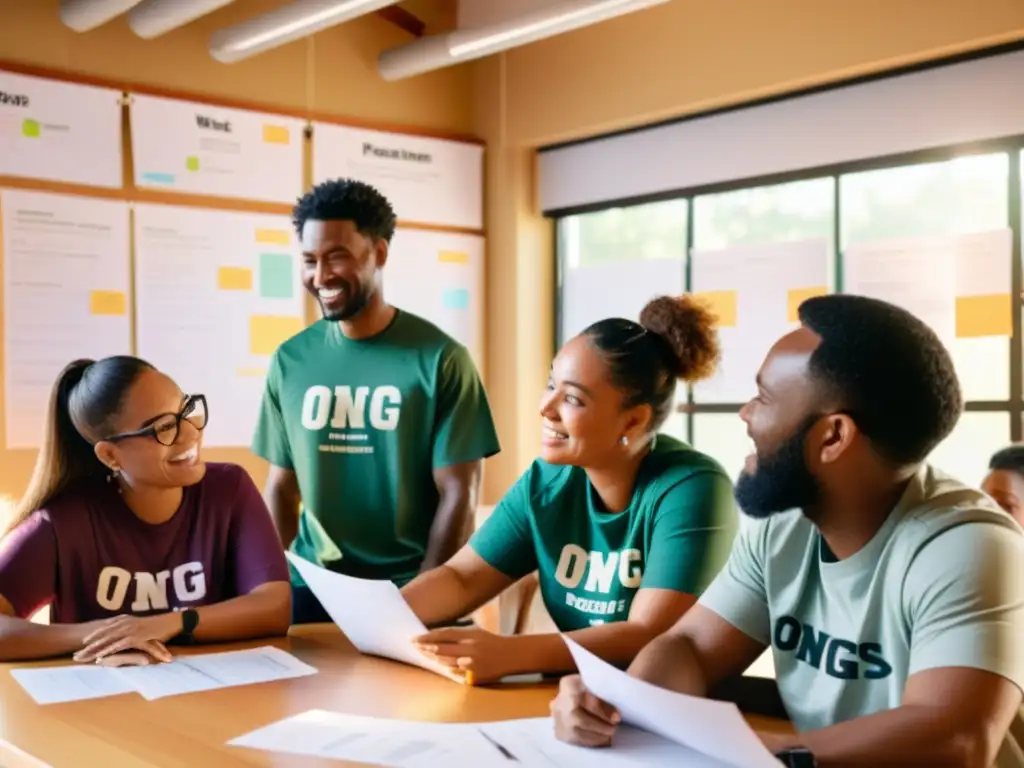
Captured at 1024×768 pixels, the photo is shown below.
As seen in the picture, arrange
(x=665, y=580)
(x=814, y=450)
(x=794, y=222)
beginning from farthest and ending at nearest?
1. (x=794, y=222)
2. (x=665, y=580)
3. (x=814, y=450)

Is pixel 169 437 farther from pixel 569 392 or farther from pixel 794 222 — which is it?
pixel 794 222

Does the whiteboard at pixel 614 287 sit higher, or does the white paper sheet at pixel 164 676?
the whiteboard at pixel 614 287

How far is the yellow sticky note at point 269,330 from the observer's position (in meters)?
4.32

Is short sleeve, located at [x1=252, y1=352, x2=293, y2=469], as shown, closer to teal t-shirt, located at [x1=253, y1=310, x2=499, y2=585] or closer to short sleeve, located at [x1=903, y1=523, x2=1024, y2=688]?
teal t-shirt, located at [x1=253, y1=310, x2=499, y2=585]

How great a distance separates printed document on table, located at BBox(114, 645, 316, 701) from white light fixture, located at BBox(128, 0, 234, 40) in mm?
2490

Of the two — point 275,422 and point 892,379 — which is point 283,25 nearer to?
point 275,422

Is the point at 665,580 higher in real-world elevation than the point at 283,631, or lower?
higher

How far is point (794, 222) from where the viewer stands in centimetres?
415

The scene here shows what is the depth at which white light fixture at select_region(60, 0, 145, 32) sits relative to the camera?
11.9 ft

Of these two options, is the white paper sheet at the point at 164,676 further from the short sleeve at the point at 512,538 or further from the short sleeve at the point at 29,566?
the short sleeve at the point at 512,538

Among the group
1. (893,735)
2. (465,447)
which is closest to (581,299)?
(465,447)

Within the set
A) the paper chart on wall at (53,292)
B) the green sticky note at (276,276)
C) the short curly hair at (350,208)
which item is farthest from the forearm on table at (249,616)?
the green sticky note at (276,276)

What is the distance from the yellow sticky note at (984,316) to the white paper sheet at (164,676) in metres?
2.57

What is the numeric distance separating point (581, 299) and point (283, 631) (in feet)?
9.86
